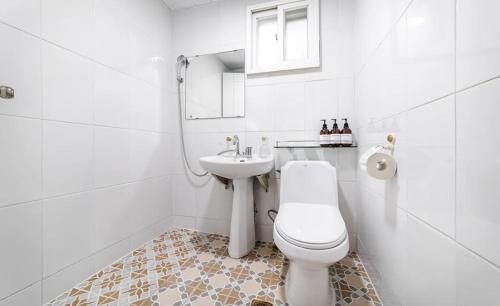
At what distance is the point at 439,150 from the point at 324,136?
921 mm

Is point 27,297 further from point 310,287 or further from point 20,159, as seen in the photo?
point 310,287

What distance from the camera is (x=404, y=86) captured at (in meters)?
0.80

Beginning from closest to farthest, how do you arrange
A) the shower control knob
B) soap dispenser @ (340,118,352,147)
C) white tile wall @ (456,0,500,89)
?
1. white tile wall @ (456,0,500,89)
2. the shower control knob
3. soap dispenser @ (340,118,352,147)

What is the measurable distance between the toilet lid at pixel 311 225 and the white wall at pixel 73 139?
1109mm

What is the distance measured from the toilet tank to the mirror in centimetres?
67

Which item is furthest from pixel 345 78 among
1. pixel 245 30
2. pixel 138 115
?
pixel 138 115

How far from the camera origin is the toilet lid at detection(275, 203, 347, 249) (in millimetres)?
871

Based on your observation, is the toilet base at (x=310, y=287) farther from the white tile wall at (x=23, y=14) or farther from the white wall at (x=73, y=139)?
the white tile wall at (x=23, y=14)

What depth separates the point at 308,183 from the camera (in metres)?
1.43

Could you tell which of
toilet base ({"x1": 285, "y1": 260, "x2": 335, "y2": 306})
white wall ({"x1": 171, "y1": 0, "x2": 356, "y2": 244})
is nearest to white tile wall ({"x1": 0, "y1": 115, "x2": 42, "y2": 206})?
white wall ({"x1": 171, "y1": 0, "x2": 356, "y2": 244})

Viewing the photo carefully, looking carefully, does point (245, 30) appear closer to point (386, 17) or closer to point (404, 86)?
point (386, 17)

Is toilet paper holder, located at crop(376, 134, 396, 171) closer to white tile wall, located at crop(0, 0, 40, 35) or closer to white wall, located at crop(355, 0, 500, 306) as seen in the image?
white wall, located at crop(355, 0, 500, 306)

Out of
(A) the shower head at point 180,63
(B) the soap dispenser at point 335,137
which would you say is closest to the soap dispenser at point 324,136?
(B) the soap dispenser at point 335,137

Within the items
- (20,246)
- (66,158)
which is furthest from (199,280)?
(66,158)
